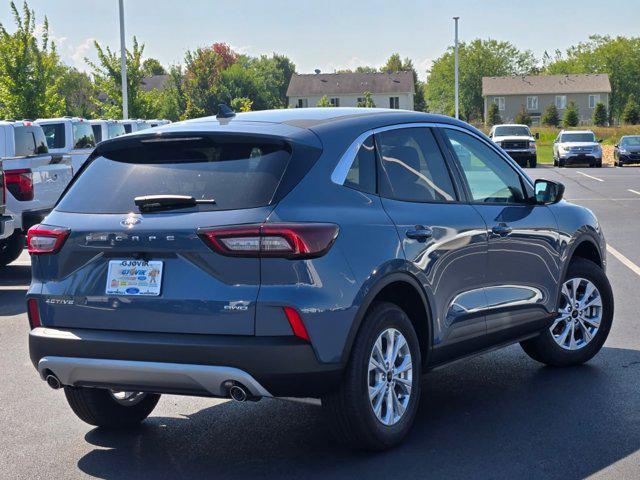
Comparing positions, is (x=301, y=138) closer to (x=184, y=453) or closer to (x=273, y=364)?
(x=273, y=364)

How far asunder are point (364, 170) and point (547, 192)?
1898 millimetres

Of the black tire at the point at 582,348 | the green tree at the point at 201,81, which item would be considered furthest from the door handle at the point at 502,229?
the green tree at the point at 201,81

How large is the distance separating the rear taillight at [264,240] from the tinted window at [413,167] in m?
0.86

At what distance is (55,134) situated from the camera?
904 inches

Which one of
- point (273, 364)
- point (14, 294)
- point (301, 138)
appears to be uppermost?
point (301, 138)

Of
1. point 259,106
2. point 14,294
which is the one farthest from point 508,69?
point 14,294

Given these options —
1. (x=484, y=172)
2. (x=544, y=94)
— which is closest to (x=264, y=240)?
(x=484, y=172)

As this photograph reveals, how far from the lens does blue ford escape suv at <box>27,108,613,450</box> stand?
5.01 metres

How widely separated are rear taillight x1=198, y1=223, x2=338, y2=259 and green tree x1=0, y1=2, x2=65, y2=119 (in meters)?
38.0

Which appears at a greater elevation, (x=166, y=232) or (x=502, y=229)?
(x=166, y=232)

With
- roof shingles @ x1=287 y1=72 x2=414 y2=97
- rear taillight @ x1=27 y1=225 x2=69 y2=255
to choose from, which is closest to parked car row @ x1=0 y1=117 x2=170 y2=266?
rear taillight @ x1=27 y1=225 x2=69 y2=255

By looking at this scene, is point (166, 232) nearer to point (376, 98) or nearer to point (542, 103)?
point (376, 98)

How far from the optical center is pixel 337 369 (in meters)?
5.14

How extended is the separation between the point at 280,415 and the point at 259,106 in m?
115
